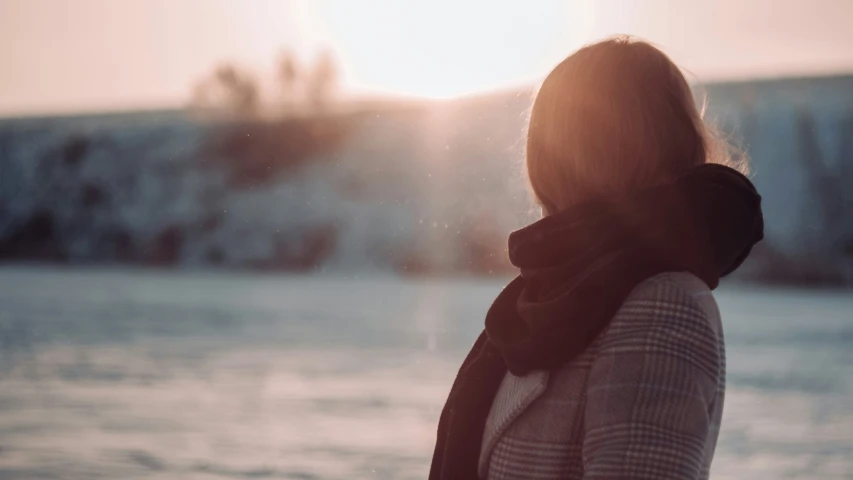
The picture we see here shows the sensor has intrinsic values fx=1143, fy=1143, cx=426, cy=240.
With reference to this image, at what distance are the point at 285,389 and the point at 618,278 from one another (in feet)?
23.3

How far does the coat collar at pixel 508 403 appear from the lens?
5.24ft

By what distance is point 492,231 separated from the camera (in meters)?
33.2

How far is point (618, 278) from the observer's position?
151 cm

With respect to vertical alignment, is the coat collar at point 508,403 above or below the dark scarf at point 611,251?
below

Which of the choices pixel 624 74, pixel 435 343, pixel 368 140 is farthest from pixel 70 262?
pixel 624 74

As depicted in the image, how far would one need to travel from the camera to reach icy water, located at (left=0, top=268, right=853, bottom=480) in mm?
6066

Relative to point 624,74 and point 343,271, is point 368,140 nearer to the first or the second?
point 343,271

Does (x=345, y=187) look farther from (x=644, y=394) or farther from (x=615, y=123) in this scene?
(x=644, y=394)

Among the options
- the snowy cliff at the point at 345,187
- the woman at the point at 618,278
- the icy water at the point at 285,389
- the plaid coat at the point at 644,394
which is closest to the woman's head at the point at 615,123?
the woman at the point at 618,278

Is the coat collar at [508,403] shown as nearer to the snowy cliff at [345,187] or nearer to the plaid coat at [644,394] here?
the plaid coat at [644,394]

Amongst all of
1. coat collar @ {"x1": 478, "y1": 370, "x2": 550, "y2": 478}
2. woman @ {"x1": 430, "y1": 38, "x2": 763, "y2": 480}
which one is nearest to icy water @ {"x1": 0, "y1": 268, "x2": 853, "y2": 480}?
coat collar @ {"x1": 478, "y1": 370, "x2": 550, "y2": 478}

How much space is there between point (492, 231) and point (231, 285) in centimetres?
1128

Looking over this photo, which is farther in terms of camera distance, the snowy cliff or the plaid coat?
the snowy cliff

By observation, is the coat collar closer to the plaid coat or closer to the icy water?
the plaid coat
